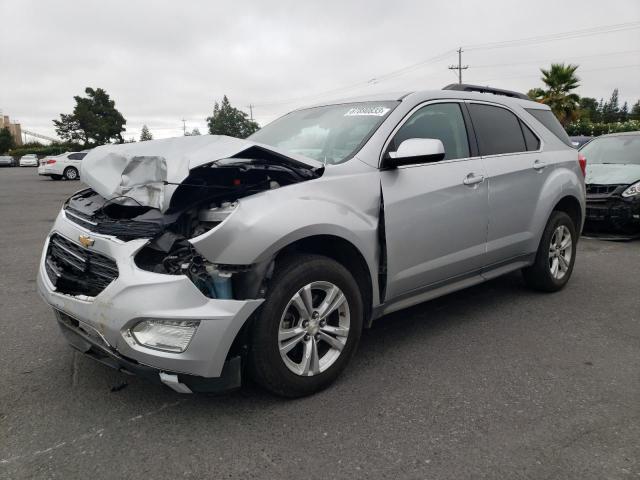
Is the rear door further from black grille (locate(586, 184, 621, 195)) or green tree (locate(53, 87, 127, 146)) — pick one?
green tree (locate(53, 87, 127, 146))

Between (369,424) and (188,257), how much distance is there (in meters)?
1.26

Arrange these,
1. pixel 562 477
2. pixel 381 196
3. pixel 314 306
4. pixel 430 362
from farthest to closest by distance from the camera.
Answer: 1. pixel 430 362
2. pixel 381 196
3. pixel 314 306
4. pixel 562 477

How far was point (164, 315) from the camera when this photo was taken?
2.40 meters

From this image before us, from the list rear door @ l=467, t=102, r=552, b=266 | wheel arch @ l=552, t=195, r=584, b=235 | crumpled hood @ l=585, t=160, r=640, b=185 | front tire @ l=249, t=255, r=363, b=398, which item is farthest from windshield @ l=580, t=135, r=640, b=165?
front tire @ l=249, t=255, r=363, b=398

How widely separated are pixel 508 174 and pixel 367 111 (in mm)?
1313

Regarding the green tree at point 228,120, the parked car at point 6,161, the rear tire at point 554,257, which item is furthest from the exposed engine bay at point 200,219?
the green tree at point 228,120

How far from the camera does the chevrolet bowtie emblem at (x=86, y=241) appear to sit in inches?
107

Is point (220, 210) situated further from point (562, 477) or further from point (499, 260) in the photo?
point (499, 260)

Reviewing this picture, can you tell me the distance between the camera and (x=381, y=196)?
10.3 ft

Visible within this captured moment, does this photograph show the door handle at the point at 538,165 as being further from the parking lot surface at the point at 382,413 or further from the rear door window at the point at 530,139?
the parking lot surface at the point at 382,413

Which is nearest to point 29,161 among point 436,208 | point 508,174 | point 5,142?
point 5,142

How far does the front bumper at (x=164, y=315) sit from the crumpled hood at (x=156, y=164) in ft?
1.16

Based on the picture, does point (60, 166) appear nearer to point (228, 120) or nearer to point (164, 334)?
point (164, 334)

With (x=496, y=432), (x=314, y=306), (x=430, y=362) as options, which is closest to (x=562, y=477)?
(x=496, y=432)
